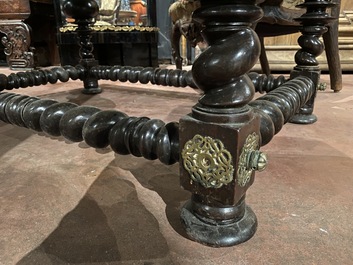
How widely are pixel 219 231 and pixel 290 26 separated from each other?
37.8 inches

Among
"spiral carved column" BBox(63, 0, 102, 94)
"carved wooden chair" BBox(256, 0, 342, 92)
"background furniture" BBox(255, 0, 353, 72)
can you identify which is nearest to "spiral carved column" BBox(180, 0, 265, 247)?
"carved wooden chair" BBox(256, 0, 342, 92)

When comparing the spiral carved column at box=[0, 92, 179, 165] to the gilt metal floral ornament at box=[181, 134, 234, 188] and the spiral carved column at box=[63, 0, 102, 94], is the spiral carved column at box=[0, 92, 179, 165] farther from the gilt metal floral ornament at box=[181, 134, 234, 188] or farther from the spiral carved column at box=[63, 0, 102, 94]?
the spiral carved column at box=[63, 0, 102, 94]

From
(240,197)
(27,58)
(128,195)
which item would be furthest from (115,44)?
(240,197)

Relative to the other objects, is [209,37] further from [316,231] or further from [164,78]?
[164,78]

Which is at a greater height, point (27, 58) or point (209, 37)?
point (209, 37)

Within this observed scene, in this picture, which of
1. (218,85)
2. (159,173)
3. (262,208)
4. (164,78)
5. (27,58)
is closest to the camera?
(218,85)

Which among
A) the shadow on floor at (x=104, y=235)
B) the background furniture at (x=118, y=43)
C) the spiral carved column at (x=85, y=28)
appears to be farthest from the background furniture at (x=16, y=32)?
the shadow on floor at (x=104, y=235)

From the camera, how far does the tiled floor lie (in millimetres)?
367

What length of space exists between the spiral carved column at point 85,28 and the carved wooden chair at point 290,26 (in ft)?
2.00

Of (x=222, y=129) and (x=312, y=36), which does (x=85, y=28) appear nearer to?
(x=312, y=36)

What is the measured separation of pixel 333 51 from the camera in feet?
3.92

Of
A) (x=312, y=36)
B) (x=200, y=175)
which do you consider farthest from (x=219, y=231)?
(x=312, y=36)

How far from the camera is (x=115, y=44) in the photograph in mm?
2197

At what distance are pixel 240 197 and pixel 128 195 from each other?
0.20 m
